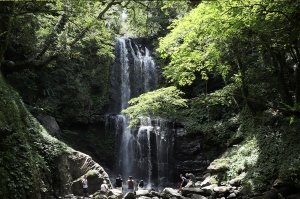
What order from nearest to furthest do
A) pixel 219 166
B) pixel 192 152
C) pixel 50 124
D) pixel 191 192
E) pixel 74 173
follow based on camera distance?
pixel 191 192 → pixel 74 173 → pixel 219 166 → pixel 50 124 → pixel 192 152

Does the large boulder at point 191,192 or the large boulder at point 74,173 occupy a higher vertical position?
the large boulder at point 74,173

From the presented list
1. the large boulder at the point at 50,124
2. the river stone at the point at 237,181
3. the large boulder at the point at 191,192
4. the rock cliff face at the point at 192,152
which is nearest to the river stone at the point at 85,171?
the large boulder at the point at 191,192

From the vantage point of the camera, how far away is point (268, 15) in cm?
829

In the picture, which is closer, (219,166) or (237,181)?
(237,181)

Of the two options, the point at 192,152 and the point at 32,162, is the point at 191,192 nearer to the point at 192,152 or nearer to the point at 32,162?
the point at 32,162

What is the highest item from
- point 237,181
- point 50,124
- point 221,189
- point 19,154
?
point 50,124

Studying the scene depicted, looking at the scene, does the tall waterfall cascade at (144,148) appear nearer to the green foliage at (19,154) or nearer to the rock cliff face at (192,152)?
the rock cliff face at (192,152)

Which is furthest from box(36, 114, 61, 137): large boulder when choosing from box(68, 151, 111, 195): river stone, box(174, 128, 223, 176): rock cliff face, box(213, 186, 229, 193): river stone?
box(213, 186, 229, 193): river stone

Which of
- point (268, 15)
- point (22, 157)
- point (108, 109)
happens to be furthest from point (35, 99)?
point (268, 15)

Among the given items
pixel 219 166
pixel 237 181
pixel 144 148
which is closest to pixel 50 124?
pixel 144 148

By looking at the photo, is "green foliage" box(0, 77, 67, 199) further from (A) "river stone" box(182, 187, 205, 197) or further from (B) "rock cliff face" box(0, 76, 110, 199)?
(A) "river stone" box(182, 187, 205, 197)

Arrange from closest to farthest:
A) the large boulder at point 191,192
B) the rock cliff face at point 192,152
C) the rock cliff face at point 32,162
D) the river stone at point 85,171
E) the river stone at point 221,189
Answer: the rock cliff face at point 32,162 < the river stone at point 221,189 < the large boulder at point 191,192 < the river stone at point 85,171 < the rock cliff face at point 192,152

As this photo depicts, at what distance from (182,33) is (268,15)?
98.3 inches

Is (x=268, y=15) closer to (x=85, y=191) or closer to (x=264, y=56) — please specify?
(x=264, y=56)
